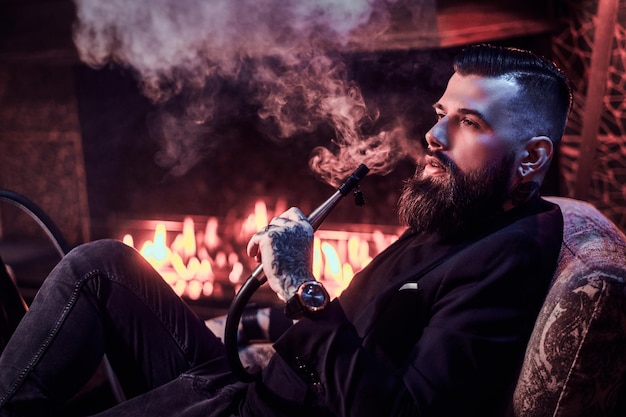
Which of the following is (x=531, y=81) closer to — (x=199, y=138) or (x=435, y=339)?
(x=435, y=339)

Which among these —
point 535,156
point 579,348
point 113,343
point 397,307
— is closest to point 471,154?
point 535,156

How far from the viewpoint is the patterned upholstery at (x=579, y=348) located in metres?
1.23

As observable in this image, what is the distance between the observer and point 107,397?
2.78 metres

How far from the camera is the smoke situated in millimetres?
3053

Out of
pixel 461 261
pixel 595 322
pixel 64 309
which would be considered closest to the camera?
pixel 595 322

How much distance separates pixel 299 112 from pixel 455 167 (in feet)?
7.30

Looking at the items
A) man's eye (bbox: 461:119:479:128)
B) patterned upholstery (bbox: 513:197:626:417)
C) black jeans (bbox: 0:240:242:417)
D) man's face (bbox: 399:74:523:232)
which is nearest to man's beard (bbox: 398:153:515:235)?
man's face (bbox: 399:74:523:232)

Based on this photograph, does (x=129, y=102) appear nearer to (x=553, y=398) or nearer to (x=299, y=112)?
(x=299, y=112)

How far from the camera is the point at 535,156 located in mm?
1633

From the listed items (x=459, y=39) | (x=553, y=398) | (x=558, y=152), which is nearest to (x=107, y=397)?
(x=553, y=398)

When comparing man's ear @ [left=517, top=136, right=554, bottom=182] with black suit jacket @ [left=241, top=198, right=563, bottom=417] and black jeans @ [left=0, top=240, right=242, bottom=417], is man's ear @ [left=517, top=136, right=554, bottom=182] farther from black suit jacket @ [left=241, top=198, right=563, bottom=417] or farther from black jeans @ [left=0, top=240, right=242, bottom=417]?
black jeans @ [left=0, top=240, right=242, bottom=417]

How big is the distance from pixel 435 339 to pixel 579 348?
0.34m

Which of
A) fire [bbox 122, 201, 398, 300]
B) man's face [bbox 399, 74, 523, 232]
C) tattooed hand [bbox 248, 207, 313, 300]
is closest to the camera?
tattooed hand [bbox 248, 207, 313, 300]

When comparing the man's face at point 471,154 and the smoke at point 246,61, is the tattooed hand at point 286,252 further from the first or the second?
the smoke at point 246,61
